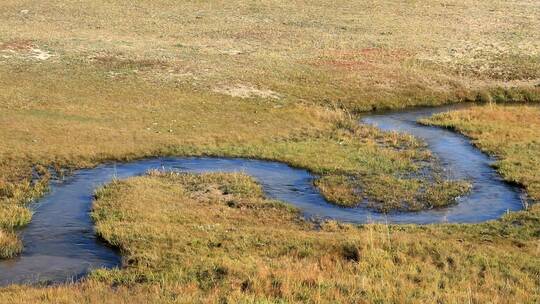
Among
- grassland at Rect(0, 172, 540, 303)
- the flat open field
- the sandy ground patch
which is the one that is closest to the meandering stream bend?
the flat open field

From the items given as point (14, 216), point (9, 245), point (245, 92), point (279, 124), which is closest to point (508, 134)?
point (279, 124)

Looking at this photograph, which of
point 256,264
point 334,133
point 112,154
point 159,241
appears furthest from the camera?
point 334,133

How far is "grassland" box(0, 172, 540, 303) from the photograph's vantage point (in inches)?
685

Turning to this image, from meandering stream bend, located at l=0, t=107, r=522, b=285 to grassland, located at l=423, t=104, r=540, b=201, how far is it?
0.76 m

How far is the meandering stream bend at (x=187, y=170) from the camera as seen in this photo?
2136 centimetres

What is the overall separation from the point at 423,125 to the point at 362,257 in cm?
2348

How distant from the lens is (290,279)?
18.2 metres

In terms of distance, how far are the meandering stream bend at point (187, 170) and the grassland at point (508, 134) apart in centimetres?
76

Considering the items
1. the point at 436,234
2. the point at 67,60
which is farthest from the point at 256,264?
the point at 67,60

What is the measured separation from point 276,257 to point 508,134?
2326 centimetres

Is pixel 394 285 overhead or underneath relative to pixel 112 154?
overhead

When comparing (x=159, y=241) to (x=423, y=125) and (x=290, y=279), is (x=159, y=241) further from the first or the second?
(x=423, y=125)

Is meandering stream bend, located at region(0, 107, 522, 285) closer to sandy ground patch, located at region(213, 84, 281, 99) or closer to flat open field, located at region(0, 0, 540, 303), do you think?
flat open field, located at region(0, 0, 540, 303)

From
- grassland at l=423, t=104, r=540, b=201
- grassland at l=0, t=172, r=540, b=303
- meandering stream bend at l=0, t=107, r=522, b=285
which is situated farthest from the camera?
grassland at l=423, t=104, r=540, b=201
